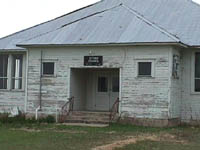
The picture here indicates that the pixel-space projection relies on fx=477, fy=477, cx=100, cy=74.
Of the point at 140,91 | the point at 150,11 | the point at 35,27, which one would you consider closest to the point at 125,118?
the point at 140,91

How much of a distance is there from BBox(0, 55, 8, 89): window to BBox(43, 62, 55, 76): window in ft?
11.4

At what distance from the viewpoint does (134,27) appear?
22828 mm

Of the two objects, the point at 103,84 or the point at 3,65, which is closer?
the point at 103,84

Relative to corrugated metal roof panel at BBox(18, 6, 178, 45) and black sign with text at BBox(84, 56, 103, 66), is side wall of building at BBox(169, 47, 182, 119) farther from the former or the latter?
black sign with text at BBox(84, 56, 103, 66)

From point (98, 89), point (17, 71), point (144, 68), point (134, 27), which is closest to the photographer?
point (144, 68)

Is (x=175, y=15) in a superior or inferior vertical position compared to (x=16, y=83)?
superior

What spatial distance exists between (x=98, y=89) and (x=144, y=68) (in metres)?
4.36

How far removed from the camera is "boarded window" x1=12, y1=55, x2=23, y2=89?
85.4ft

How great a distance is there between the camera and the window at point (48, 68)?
23.6 metres

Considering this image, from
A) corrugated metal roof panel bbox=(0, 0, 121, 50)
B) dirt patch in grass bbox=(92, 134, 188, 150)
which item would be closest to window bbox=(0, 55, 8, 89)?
corrugated metal roof panel bbox=(0, 0, 121, 50)

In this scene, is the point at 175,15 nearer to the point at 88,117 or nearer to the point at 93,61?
the point at 93,61

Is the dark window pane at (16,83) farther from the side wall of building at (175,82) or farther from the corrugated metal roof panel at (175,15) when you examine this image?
the side wall of building at (175,82)

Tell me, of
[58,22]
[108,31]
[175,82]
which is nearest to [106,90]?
[108,31]

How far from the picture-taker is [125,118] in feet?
71.9
